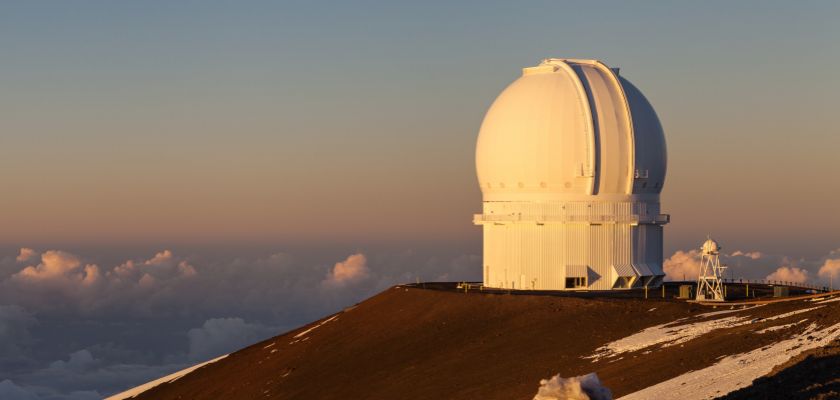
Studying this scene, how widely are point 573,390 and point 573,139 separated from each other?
28.3m

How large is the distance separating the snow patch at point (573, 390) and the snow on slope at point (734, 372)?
17.1 feet

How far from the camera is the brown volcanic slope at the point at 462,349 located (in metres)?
31.5

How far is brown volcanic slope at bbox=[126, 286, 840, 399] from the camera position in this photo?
3145 centimetres

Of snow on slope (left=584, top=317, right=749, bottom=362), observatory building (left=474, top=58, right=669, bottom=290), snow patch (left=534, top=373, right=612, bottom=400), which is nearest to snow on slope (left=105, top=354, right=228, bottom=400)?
observatory building (left=474, top=58, right=669, bottom=290)

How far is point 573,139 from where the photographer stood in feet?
155

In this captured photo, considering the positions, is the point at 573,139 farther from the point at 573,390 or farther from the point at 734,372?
the point at 573,390

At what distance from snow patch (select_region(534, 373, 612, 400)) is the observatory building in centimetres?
2782

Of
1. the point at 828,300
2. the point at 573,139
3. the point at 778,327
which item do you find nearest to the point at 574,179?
the point at 573,139

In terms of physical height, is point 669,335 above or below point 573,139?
below

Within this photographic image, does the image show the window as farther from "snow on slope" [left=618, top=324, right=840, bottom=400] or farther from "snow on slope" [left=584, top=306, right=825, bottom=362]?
"snow on slope" [left=618, top=324, right=840, bottom=400]

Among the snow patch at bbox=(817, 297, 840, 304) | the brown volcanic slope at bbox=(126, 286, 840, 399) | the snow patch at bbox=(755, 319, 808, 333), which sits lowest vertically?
the brown volcanic slope at bbox=(126, 286, 840, 399)

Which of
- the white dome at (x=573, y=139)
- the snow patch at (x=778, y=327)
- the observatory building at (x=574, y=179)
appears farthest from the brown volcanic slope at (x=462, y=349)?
the white dome at (x=573, y=139)

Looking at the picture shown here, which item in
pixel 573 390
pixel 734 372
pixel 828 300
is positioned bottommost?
pixel 734 372

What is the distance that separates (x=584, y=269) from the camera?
48.0 m
